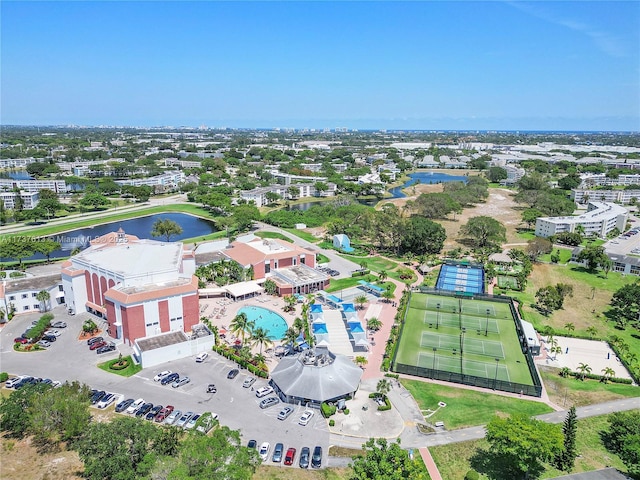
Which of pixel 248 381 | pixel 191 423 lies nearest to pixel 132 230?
pixel 248 381

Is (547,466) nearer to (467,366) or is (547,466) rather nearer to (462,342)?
(467,366)

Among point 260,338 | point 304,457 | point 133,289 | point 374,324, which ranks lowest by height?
point 304,457

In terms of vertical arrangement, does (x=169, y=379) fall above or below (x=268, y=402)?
above

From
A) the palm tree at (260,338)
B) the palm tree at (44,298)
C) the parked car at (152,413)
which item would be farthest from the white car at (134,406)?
the palm tree at (44,298)

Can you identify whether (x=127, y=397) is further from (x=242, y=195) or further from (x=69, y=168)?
(x=69, y=168)

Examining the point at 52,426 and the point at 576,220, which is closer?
the point at 52,426

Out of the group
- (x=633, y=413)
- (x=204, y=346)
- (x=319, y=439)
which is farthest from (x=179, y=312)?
(x=633, y=413)
